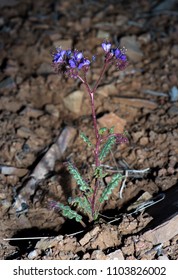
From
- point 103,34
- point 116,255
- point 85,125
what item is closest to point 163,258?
point 116,255

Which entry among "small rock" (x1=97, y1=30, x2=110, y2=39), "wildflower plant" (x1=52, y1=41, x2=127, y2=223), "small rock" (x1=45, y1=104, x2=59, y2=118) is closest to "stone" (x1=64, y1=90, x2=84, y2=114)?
"small rock" (x1=45, y1=104, x2=59, y2=118)

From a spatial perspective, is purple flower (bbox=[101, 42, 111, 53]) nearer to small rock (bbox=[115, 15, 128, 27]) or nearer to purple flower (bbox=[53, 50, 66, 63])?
purple flower (bbox=[53, 50, 66, 63])

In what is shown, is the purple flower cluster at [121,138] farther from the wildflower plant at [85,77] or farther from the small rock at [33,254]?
the small rock at [33,254]

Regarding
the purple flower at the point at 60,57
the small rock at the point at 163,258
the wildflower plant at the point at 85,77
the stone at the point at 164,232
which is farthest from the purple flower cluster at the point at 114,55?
the small rock at the point at 163,258

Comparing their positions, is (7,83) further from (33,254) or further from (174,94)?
(33,254)

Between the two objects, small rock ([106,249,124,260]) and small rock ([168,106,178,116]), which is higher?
small rock ([168,106,178,116])
